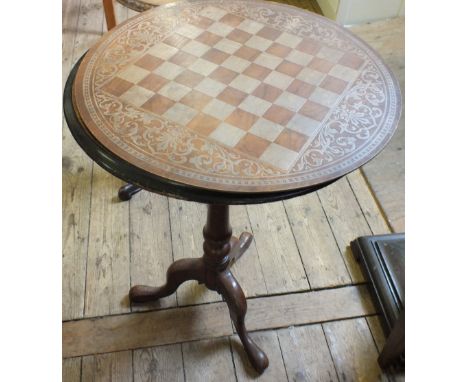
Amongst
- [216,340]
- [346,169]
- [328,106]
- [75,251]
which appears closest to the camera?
[346,169]

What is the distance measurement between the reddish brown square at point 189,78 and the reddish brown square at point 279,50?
0.24 meters

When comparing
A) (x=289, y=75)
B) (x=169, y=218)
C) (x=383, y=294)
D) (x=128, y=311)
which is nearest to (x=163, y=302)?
(x=128, y=311)

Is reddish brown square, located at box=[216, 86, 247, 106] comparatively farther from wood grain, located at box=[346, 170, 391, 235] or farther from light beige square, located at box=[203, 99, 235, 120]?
wood grain, located at box=[346, 170, 391, 235]

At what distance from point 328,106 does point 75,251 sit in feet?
3.81

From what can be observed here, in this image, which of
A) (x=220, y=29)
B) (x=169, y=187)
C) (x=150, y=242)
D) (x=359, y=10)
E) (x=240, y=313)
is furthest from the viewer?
(x=359, y=10)

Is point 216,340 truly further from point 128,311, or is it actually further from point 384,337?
point 384,337

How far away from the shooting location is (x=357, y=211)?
201cm

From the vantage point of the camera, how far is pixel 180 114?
3.57 feet

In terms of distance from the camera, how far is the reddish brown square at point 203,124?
3.46 ft

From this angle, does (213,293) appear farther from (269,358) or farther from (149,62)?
(149,62)

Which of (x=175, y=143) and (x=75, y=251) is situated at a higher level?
(x=175, y=143)

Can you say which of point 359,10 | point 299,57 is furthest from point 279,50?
point 359,10

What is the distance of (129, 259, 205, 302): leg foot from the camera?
157 centimetres

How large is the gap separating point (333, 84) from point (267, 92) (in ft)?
0.58
